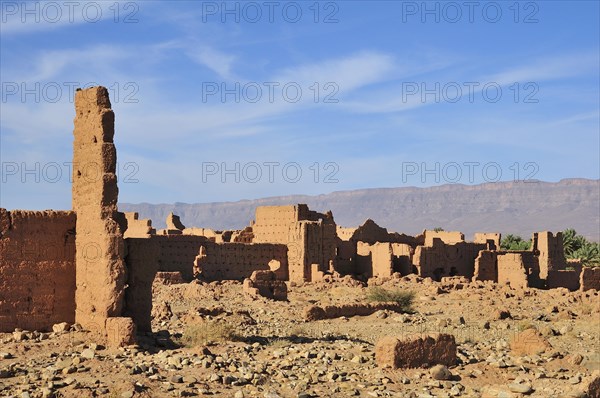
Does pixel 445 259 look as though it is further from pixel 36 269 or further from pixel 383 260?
pixel 36 269

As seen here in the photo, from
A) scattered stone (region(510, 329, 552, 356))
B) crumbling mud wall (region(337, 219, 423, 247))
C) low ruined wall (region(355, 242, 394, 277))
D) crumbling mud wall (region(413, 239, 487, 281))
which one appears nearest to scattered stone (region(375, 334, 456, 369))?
scattered stone (region(510, 329, 552, 356))

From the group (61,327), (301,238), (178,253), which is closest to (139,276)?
(61,327)

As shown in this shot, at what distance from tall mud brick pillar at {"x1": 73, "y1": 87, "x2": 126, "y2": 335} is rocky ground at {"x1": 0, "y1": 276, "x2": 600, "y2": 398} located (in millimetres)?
665

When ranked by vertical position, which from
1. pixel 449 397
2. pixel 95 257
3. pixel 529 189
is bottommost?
pixel 449 397

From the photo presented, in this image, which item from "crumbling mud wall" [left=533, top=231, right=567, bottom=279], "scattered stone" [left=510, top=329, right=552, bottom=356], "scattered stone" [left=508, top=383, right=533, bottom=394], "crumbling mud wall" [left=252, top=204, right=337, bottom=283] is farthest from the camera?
"crumbling mud wall" [left=533, top=231, right=567, bottom=279]

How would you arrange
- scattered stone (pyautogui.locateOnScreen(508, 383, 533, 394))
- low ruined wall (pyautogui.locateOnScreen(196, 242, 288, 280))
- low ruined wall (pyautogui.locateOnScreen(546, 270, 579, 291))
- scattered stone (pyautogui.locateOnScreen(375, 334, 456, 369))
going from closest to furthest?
scattered stone (pyautogui.locateOnScreen(508, 383, 533, 394)) → scattered stone (pyautogui.locateOnScreen(375, 334, 456, 369)) → low ruined wall (pyautogui.locateOnScreen(196, 242, 288, 280)) → low ruined wall (pyautogui.locateOnScreen(546, 270, 579, 291))

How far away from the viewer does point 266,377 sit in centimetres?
1310

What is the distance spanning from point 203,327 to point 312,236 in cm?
1906

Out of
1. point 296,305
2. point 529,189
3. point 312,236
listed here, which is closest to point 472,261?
point 312,236

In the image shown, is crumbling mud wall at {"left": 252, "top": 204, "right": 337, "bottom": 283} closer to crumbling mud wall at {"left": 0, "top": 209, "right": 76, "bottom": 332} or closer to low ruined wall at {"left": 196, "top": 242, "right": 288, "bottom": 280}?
low ruined wall at {"left": 196, "top": 242, "right": 288, "bottom": 280}

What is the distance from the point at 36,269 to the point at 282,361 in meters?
4.90

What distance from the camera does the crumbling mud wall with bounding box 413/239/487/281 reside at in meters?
36.2

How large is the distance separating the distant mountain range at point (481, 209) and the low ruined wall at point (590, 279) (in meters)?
105

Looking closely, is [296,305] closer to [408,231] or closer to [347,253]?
[347,253]
